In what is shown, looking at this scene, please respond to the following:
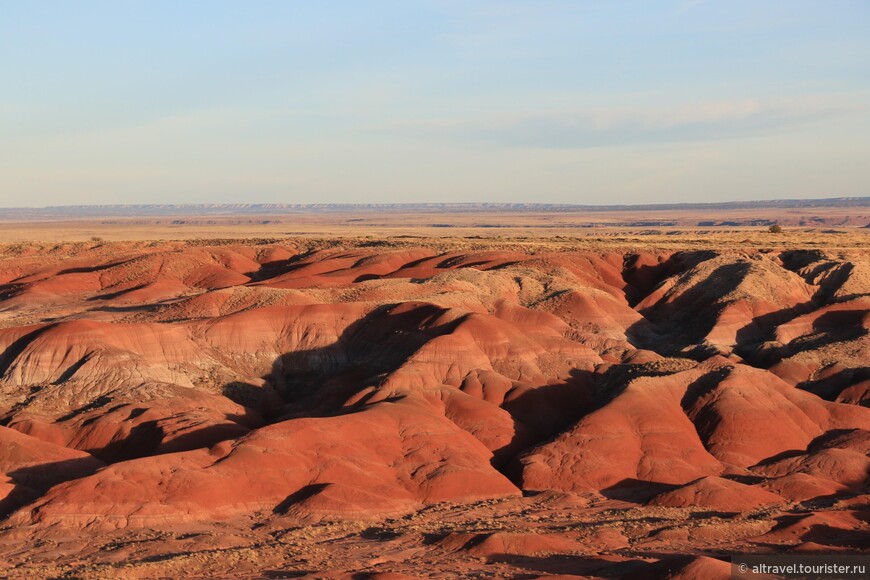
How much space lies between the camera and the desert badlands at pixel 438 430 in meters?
35.5

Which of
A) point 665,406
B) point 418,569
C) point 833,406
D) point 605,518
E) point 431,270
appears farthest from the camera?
point 431,270

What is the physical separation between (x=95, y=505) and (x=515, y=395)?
21.5 meters

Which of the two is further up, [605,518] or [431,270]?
[431,270]

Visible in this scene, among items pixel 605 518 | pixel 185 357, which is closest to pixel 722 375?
pixel 605 518

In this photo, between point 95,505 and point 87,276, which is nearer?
point 95,505

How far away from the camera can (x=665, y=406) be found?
49625 mm

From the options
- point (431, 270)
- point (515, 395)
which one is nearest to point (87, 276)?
point (431, 270)

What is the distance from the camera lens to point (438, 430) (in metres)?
45.4

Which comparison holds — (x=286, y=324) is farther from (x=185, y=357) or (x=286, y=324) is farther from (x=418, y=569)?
(x=418, y=569)

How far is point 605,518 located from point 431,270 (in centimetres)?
4614

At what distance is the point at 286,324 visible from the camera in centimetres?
6103

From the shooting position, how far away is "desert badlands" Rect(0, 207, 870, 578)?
116 ft

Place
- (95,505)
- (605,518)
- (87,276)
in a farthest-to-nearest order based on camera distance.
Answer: (87,276) < (605,518) < (95,505)

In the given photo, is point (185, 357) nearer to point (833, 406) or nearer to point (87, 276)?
point (833, 406)
